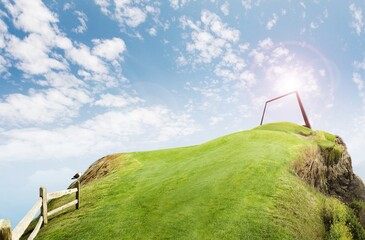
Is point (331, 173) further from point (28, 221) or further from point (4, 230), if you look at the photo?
point (4, 230)

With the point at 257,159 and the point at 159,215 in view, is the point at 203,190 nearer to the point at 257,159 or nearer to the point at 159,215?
the point at 159,215

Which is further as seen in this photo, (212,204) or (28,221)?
(212,204)

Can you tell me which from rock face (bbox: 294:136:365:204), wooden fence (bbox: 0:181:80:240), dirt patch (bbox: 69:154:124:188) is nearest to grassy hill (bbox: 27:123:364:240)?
wooden fence (bbox: 0:181:80:240)

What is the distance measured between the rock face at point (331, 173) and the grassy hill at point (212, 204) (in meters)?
1.54

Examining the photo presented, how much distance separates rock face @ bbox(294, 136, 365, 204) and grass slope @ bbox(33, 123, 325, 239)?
1478 mm

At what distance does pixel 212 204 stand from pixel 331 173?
750 inches

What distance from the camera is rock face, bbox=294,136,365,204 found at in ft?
81.0

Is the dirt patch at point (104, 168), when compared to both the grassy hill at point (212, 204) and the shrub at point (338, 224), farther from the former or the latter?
the shrub at point (338, 224)

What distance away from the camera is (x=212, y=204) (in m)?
16.3

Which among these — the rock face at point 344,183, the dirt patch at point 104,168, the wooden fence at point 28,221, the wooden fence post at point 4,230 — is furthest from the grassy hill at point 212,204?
the wooden fence post at point 4,230

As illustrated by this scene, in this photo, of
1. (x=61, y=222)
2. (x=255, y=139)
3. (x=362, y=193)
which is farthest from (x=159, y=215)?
(x=362, y=193)

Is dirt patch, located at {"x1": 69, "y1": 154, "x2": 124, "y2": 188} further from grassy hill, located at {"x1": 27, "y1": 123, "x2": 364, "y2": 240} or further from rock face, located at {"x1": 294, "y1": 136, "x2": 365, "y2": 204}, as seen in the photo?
rock face, located at {"x1": 294, "y1": 136, "x2": 365, "y2": 204}

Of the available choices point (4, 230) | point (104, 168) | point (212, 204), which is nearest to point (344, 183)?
point (212, 204)

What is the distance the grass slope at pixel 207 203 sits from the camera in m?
14.5
